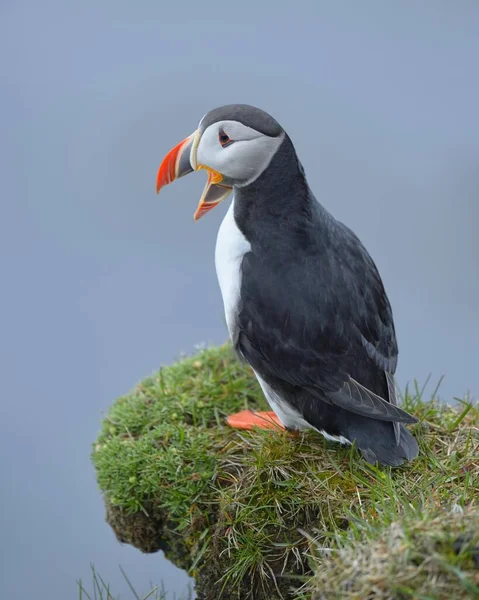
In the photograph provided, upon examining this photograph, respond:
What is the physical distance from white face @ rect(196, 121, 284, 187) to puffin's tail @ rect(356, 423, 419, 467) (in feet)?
3.25

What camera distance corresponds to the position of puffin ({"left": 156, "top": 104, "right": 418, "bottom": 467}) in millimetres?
2734

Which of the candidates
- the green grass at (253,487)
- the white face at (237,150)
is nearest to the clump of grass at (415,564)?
the green grass at (253,487)

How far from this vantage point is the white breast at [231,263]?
9.28 feet

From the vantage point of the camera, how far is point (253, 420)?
321 centimetres

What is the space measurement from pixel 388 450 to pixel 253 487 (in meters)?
0.48

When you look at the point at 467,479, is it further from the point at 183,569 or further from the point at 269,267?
the point at 183,569

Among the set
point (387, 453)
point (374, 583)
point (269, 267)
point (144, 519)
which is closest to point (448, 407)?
point (387, 453)

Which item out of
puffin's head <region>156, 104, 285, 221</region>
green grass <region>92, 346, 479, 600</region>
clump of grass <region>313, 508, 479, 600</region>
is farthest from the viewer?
puffin's head <region>156, 104, 285, 221</region>

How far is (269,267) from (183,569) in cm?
128

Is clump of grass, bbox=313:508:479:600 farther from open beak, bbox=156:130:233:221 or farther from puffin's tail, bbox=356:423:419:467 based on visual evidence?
open beak, bbox=156:130:233:221

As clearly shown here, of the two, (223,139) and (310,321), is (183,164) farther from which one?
(310,321)

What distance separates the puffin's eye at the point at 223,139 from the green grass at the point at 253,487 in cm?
106

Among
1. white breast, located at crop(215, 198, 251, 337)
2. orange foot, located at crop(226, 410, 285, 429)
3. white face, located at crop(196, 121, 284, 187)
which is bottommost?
orange foot, located at crop(226, 410, 285, 429)

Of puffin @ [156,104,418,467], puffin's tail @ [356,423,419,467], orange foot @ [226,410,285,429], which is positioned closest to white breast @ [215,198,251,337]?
puffin @ [156,104,418,467]
